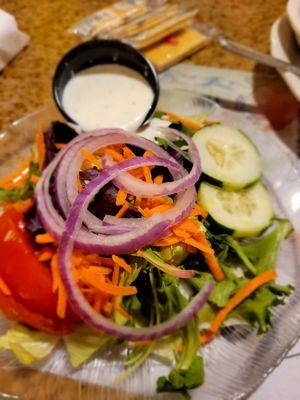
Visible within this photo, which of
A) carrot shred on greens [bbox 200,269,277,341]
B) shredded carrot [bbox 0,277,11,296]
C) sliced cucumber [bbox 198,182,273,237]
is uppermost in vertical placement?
shredded carrot [bbox 0,277,11,296]

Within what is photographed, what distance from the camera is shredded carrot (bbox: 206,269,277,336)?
123 cm

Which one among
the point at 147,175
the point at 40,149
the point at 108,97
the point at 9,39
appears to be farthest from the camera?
the point at 9,39

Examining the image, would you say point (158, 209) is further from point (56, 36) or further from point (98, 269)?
point (56, 36)

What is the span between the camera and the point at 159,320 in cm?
122

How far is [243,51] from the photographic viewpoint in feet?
5.90

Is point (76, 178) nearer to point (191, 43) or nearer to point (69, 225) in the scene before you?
point (69, 225)

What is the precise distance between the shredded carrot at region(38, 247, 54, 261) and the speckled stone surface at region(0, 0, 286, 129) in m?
0.77

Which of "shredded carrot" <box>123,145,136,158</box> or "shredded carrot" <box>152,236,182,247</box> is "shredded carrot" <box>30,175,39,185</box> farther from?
"shredded carrot" <box>152,236,182,247</box>

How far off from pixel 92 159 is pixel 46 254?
10.9 inches

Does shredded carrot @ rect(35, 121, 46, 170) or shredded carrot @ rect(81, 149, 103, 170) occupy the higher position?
shredded carrot @ rect(81, 149, 103, 170)

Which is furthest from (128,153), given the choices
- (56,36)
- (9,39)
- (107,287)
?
(56,36)

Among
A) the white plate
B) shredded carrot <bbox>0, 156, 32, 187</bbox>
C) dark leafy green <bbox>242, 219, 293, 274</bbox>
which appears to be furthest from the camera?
the white plate

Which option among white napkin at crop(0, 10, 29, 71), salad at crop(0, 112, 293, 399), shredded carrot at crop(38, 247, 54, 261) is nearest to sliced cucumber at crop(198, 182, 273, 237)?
salad at crop(0, 112, 293, 399)

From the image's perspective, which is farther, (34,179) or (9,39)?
(9,39)
